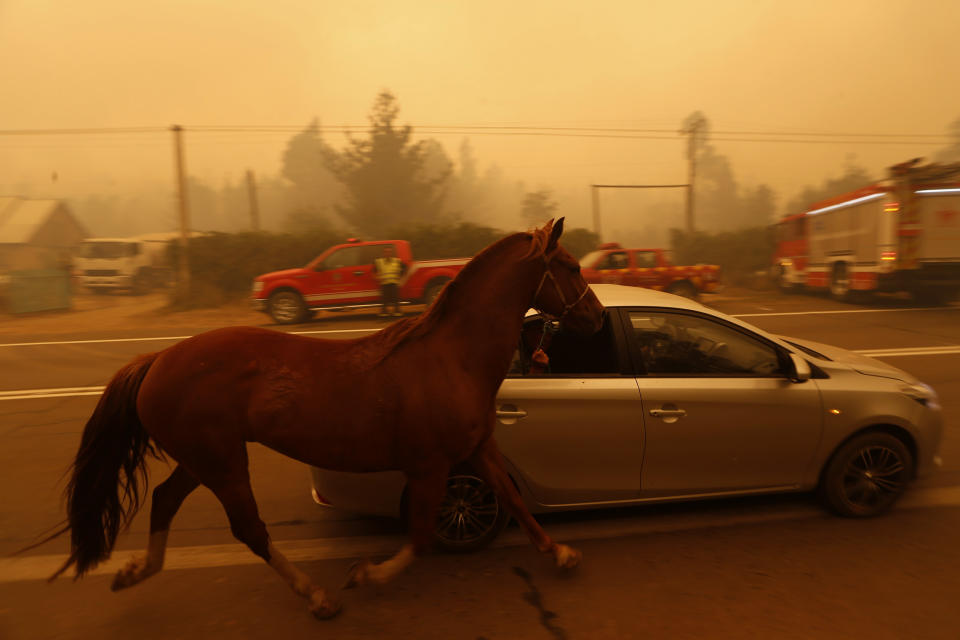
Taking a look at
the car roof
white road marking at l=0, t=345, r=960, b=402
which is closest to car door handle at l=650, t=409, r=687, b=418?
the car roof

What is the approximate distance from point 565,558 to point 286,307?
13004mm

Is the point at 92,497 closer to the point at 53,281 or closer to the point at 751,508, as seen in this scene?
the point at 751,508

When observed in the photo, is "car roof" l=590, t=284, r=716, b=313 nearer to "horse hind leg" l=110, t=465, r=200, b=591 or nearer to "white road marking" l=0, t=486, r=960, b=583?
"white road marking" l=0, t=486, r=960, b=583

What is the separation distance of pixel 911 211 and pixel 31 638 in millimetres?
17569

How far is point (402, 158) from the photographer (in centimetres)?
3872

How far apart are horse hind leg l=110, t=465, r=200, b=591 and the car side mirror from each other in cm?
353

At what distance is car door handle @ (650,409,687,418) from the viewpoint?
3.50 metres

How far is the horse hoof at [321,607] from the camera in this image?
2.90m

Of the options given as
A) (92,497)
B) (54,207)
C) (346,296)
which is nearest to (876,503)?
(92,497)

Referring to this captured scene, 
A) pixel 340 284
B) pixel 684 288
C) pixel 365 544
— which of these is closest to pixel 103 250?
pixel 340 284

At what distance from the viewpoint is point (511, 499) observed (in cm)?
324

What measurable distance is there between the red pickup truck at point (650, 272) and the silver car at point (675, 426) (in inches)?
461

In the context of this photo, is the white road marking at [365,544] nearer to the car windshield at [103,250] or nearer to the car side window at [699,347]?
the car side window at [699,347]

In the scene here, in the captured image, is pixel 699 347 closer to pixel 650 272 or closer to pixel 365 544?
pixel 365 544
